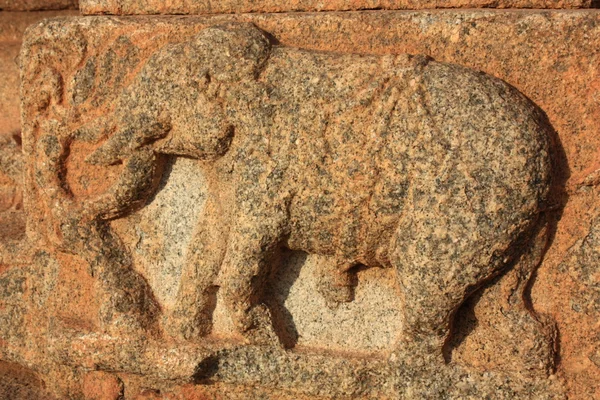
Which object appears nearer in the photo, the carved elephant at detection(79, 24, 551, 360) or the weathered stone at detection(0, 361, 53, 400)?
the carved elephant at detection(79, 24, 551, 360)

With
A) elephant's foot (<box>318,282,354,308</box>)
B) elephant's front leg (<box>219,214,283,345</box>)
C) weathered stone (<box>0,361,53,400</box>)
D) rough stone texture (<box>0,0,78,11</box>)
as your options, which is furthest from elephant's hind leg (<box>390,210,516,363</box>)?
rough stone texture (<box>0,0,78,11</box>)

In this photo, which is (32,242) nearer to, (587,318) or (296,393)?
(296,393)

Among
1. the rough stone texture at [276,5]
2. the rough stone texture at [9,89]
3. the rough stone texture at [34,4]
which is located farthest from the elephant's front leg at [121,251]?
the rough stone texture at [34,4]

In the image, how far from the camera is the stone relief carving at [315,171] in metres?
1.94

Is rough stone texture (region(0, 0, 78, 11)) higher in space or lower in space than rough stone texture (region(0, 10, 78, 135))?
higher

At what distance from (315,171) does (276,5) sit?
65cm

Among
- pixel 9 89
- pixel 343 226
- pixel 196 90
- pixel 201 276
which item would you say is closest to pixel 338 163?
pixel 343 226

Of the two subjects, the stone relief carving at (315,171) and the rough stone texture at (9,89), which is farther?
the rough stone texture at (9,89)

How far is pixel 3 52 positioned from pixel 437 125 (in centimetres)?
229

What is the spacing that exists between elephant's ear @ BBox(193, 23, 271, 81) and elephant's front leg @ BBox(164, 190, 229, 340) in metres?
0.42

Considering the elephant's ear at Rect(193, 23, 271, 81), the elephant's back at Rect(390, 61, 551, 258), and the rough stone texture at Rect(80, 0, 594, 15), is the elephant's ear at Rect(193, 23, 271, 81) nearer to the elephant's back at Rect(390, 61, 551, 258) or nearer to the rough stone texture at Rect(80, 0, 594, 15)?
the rough stone texture at Rect(80, 0, 594, 15)

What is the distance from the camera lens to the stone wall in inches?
77.8

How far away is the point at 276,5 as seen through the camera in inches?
91.0

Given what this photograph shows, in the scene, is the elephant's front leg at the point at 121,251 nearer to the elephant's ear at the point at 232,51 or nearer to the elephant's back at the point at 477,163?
the elephant's ear at the point at 232,51
